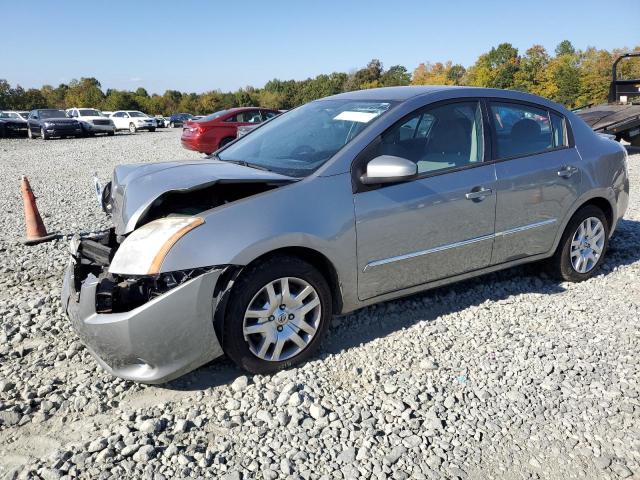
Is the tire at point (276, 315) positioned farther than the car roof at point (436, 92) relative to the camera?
No

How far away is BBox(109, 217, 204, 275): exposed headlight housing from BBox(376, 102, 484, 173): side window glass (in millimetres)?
1560

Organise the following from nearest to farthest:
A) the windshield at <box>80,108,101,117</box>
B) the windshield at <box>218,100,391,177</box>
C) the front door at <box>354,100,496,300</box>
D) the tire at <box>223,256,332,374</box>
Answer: the tire at <box>223,256,332,374</box> → the front door at <box>354,100,496,300</box> → the windshield at <box>218,100,391,177</box> → the windshield at <box>80,108,101,117</box>

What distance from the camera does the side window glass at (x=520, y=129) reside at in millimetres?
4086

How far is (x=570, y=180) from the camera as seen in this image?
14.2 ft

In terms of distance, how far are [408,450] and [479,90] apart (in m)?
2.86

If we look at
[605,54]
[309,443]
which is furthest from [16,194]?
[605,54]

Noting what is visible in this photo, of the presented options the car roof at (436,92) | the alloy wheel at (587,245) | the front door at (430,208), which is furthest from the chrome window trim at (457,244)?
the car roof at (436,92)

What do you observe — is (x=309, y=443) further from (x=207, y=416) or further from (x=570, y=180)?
(x=570, y=180)

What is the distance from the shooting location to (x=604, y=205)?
4.75m

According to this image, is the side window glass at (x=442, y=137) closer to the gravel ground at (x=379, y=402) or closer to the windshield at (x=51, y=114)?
the gravel ground at (x=379, y=402)

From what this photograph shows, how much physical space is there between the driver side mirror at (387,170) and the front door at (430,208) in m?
0.09

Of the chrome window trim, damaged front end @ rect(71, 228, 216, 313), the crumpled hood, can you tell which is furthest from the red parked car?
damaged front end @ rect(71, 228, 216, 313)

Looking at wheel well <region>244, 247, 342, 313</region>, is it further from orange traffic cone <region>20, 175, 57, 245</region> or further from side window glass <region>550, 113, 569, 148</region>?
orange traffic cone <region>20, 175, 57, 245</region>

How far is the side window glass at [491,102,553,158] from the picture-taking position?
4.09 metres
